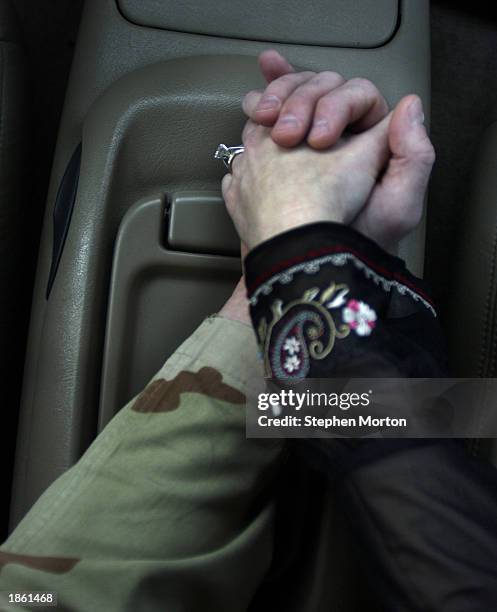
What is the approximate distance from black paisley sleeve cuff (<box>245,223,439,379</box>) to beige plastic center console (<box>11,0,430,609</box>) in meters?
0.22

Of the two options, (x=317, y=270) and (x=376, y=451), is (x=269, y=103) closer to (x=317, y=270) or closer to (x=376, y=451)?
(x=317, y=270)

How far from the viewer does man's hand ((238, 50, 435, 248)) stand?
2.28 ft

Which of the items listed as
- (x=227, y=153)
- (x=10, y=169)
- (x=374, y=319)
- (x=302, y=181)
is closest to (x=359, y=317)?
(x=374, y=319)

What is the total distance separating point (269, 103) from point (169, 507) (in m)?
0.40

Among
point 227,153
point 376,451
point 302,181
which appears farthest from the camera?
point 227,153

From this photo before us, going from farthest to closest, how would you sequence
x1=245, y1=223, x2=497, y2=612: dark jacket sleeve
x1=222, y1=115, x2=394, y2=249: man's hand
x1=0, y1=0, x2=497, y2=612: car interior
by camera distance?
x1=0, y1=0, x2=497, y2=612: car interior → x1=222, y1=115, x2=394, y2=249: man's hand → x1=245, y1=223, x2=497, y2=612: dark jacket sleeve

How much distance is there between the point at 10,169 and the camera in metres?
0.91

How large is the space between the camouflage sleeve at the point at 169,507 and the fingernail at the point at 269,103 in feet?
0.73

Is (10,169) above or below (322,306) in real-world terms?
above

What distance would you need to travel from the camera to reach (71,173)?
883mm

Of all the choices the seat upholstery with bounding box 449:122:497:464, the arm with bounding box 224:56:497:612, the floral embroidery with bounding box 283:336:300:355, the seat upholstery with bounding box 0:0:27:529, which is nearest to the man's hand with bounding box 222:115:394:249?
the arm with bounding box 224:56:497:612

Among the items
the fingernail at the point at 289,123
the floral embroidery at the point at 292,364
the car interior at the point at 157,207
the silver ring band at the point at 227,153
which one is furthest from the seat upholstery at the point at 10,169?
the floral embroidery at the point at 292,364

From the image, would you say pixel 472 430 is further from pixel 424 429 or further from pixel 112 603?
pixel 112 603

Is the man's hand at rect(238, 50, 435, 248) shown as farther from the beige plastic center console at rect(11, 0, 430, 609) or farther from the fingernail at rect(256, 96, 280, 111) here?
the beige plastic center console at rect(11, 0, 430, 609)
